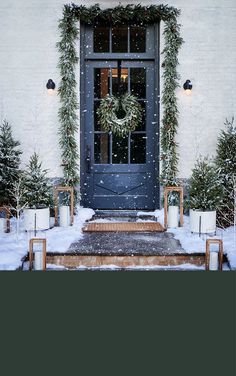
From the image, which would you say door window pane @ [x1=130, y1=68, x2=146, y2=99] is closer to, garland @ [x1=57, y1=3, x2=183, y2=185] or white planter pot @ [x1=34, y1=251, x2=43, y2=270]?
garland @ [x1=57, y1=3, x2=183, y2=185]

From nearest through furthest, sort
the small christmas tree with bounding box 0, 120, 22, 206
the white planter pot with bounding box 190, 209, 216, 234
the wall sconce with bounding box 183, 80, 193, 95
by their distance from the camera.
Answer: the white planter pot with bounding box 190, 209, 216, 234
the small christmas tree with bounding box 0, 120, 22, 206
the wall sconce with bounding box 183, 80, 193, 95

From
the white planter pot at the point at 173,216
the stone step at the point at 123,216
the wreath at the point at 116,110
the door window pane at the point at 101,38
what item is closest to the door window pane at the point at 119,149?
the wreath at the point at 116,110

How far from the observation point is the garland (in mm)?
6871

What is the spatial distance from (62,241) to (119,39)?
3683 mm

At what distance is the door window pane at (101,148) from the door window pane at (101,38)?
4.51ft

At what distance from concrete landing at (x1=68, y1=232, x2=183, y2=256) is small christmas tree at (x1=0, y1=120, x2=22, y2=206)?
1544 mm

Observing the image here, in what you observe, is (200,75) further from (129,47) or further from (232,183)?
(232,183)

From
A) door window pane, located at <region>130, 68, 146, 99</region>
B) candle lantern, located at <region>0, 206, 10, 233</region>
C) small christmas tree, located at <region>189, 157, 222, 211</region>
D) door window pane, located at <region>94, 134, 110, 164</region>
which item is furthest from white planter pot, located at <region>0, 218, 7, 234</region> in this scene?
door window pane, located at <region>130, 68, 146, 99</region>

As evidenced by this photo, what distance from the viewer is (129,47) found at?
7.15m

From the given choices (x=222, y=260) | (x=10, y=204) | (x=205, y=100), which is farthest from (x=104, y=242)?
(x=205, y=100)

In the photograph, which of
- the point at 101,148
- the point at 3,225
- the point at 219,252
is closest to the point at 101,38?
the point at 101,148

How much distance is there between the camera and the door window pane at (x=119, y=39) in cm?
716

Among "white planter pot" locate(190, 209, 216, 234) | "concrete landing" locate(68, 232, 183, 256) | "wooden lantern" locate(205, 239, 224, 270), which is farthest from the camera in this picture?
"white planter pot" locate(190, 209, 216, 234)

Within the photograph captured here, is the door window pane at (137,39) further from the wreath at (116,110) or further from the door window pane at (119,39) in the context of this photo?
the wreath at (116,110)
